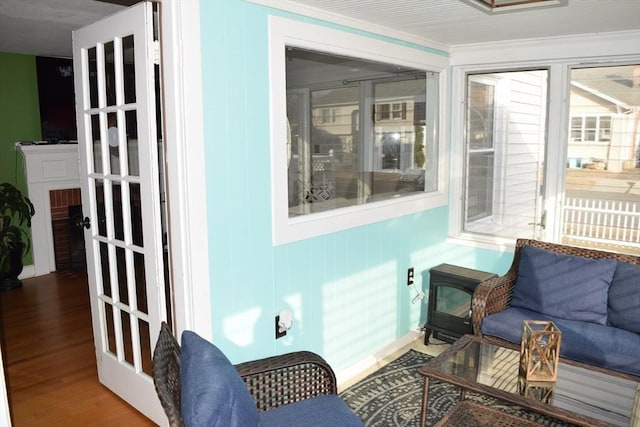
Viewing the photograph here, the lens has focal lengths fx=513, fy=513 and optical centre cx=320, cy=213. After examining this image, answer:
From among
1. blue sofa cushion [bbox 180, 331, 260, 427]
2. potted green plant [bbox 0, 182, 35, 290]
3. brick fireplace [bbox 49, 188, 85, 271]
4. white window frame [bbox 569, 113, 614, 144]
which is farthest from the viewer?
brick fireplace [bbox 49, 188, 85, 271]

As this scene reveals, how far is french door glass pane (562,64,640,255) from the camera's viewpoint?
3463 mm

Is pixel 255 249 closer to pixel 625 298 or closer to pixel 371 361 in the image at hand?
pixel 371 361

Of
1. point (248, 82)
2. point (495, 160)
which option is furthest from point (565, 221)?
point (248, 82)

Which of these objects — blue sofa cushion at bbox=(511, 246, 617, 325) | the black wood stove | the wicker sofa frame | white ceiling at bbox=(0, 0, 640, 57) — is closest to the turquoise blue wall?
white ceiling at bbox=(0, 0, 640, 57)

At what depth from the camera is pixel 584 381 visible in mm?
2316

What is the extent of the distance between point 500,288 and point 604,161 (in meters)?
1.25

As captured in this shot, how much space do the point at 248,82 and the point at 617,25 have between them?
2.36 meters

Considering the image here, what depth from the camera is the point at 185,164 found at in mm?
2238

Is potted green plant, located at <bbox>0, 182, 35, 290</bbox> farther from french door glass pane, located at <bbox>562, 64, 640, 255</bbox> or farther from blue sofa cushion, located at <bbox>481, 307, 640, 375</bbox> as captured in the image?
french door glass pane, located at <bbox>562, 64, 640, 255</bbox>

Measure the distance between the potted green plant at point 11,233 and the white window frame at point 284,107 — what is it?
350cm

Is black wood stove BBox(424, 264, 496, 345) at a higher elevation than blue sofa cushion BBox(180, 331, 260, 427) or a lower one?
lower

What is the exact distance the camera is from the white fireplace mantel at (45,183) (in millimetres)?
5418

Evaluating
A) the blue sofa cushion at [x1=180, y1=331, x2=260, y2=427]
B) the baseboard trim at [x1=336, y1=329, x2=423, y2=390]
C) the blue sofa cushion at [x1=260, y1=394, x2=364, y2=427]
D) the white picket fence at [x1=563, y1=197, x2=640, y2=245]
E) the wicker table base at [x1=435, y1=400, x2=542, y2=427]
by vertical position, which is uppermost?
the white picket fence at [x1=563, y1=197, x2=640, y2=245]

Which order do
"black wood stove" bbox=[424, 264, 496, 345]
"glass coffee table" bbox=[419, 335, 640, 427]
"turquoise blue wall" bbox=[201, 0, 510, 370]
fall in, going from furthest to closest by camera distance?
1. "black wood stove" bbox=[424, 264, 496, 345]
2. "turquoise blue wall" bbox=[201, 0, 510, 370]
3. "glass coffee table" bbox=[419, 335, 640, 427]
